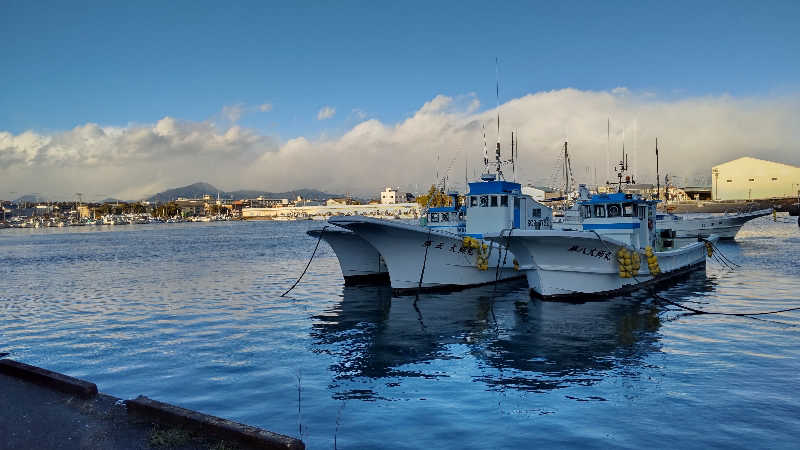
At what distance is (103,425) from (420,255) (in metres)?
19.5

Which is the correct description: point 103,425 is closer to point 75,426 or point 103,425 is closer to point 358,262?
point 75,426

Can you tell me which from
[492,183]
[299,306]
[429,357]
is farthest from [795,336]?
[299,306]

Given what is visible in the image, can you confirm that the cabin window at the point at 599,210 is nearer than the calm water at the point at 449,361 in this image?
No

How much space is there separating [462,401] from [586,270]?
14.1 m

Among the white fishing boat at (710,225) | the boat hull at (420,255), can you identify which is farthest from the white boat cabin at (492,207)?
the white fishing boat at (710,225)

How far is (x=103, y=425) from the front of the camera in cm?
802

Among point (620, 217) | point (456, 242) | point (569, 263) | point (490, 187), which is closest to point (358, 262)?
point (456, 242)

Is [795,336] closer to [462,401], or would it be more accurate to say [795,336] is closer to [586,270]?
[586,270]

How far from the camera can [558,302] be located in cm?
2370

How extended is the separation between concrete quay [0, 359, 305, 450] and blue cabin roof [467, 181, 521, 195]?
23.6 metres

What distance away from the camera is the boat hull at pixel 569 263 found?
22156 mm

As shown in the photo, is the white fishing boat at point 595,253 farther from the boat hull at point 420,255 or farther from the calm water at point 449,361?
the boat hull at point 420,255

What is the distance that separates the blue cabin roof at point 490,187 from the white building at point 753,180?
18800cm

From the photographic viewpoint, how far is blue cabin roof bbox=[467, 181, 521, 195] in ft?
98.4
